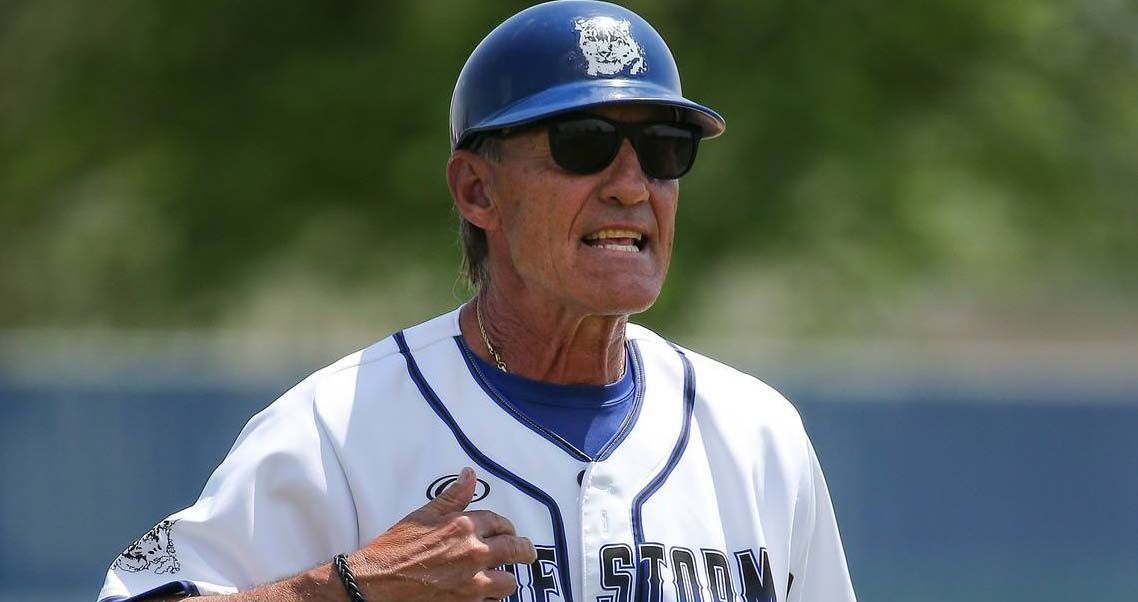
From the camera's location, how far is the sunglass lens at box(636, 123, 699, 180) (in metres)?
2.62

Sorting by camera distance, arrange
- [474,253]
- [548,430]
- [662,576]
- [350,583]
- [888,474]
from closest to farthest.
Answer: [350,583]
[662,576]
[548,430]
[474,253]
[888,474]

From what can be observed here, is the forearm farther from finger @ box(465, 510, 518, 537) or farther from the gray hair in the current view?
the gray hair

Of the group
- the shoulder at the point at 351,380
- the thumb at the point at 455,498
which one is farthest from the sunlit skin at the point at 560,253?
the thumb at the point at 455,498

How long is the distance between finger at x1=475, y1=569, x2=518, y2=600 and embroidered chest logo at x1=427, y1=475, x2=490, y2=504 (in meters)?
0.19

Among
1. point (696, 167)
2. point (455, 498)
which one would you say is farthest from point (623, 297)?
point (696, 167)

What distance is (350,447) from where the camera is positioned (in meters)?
2.49

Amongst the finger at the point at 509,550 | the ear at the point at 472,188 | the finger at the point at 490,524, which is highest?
the ear at the point at 472,188

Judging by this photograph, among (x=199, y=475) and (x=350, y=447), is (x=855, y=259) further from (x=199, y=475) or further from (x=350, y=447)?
(x=350, y=447)

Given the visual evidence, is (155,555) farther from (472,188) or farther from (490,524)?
(472,188)

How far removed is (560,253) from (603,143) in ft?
0.65

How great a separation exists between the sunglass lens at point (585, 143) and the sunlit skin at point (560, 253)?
0.6 inches

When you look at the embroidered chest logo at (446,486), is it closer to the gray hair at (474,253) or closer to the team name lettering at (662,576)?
the team name lettering at (662,576)

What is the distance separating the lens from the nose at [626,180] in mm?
2570

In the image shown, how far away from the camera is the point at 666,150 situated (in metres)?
2.65
